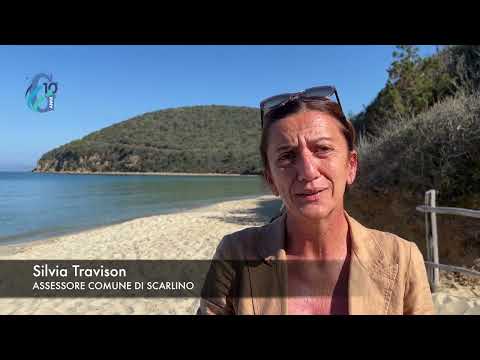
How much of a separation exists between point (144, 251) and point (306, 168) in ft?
24.3

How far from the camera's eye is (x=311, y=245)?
966 mm

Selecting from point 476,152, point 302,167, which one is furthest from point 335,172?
point 476,152

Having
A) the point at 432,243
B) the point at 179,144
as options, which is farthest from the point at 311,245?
the point at 179,144

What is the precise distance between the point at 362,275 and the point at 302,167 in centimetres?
35

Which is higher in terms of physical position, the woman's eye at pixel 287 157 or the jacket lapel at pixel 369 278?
the woman's eye at pixel 287 157

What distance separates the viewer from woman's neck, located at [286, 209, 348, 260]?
0.95 metres

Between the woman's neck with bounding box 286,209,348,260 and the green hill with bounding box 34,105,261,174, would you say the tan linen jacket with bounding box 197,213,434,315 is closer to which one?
the woman's neck with bounding box 286,209,348,260

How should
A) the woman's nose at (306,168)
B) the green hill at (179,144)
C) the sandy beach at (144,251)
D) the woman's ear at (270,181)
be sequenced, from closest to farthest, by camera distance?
the woman's nose at (306,168)
the woman's ear at (270,181)
the sandy beach at (144,251)
the green hill at (179,144)

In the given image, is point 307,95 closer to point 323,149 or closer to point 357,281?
point 323,149

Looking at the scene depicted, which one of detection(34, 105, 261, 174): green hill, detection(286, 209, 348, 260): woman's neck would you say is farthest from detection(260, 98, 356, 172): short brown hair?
detection(34, 105, 261, 174): green hill

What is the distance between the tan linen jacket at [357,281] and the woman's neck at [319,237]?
0.06 meters

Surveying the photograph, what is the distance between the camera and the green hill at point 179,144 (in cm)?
5519

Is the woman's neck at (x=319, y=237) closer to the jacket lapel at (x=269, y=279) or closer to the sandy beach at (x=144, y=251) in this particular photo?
the jacket lapel at (x=269, y=279)

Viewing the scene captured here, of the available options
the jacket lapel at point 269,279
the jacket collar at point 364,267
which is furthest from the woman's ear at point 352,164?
the jacket lapel at point 269,279
